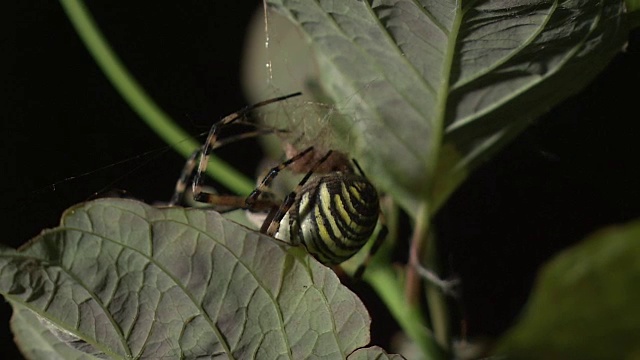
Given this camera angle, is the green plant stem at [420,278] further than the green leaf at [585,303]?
Yes

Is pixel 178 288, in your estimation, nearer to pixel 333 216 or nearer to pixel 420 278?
pixel 333 216

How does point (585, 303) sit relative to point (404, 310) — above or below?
above

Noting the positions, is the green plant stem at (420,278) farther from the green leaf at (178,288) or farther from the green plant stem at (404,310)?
the green leaf at (178,288)

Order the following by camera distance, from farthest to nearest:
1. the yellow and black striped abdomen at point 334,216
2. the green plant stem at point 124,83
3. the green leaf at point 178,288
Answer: the green plant stem at point 124,83 → the yellow and black striped abdomen at point 334,216 → the green leaf at point 178,288

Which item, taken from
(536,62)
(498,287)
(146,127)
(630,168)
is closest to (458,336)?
(498,287)

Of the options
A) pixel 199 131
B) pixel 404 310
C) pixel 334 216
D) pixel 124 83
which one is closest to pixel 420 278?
pixel 404 310

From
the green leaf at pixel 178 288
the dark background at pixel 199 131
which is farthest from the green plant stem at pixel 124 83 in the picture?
the green leaf at pixel 178 288

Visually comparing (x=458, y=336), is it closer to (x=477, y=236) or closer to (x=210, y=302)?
(x=477, y=236)
